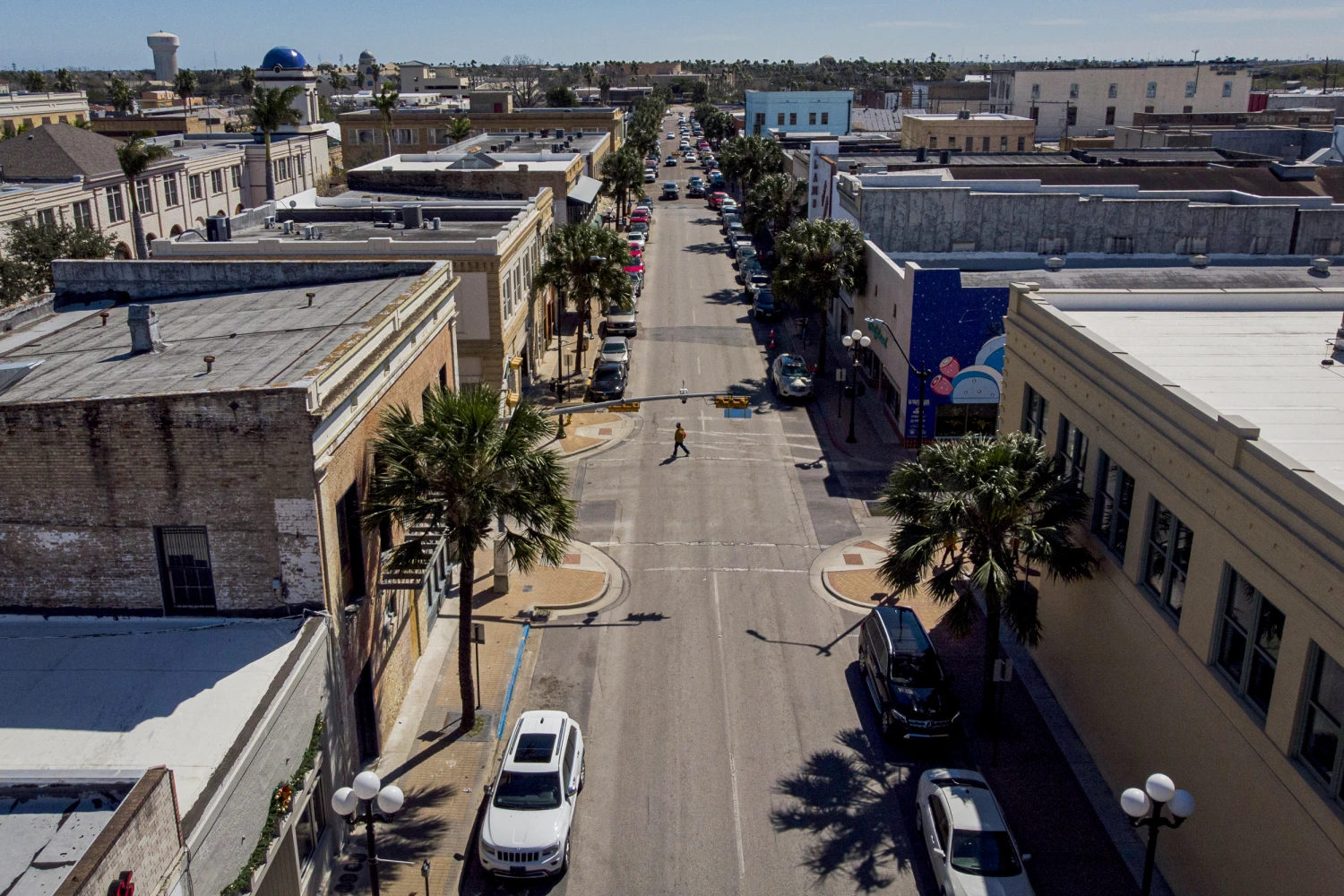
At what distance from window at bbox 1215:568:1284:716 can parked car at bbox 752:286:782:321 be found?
4853 centimetres

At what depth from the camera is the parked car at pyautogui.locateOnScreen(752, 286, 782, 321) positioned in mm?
65750

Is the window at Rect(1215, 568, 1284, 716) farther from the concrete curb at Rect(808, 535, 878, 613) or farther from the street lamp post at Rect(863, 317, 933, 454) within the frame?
the street lamp post at Rect(863, 317, 933, 454)

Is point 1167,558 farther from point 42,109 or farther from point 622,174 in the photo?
point 42,109

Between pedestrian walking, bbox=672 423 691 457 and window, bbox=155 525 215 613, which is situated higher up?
window, bbox=155 525 215 613

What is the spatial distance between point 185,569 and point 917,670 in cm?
1609

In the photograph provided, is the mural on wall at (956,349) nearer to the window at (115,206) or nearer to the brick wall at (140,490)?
the brick wall at (140,490)

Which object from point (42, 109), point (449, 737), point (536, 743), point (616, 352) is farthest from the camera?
point (42, 109)

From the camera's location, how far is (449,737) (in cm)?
2459

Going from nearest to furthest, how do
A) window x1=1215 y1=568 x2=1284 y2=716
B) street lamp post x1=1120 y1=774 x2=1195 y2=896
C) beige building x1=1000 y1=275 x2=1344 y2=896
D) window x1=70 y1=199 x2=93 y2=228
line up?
beige building x1=1000 y1=275 x2=1344 y2=896
street lamp post x1=1120 y1=774 x2=1195 y2=896
window x1=1215 y1=568 x2=1284 y2=716
window x1=70 y1=199 x2=93 y2=228

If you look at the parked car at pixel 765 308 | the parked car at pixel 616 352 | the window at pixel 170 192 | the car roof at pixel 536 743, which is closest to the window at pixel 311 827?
the car roof at pixel 536 743

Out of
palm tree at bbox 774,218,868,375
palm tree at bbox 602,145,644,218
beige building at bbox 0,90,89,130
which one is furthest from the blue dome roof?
palm tree at bbox 774,218,868,375

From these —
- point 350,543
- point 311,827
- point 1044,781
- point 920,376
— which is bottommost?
point 1044,781

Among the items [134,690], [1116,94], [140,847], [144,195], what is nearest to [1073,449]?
[134,690]

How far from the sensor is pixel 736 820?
867 inches
